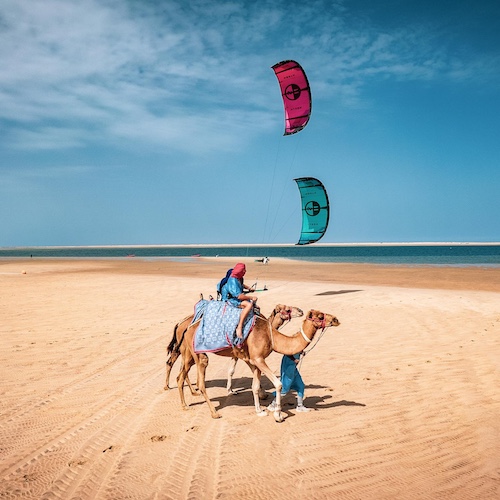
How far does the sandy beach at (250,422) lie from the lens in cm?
523

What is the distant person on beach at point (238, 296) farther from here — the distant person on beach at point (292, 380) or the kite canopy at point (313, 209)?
the kite canopy at point (313, 209)

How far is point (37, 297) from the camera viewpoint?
21.2 m

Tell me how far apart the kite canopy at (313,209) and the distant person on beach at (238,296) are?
523 inches

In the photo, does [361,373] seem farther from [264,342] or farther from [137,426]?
[137,426]

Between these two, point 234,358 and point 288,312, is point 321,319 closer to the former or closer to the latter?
point 288,312

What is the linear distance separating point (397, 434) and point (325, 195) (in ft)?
48.1

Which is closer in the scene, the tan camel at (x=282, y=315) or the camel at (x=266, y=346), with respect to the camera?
the camel at (x=266, y=346)

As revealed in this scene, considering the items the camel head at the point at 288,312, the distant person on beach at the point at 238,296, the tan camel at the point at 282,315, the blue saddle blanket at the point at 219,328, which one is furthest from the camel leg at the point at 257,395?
the camel head at the point at 288,312

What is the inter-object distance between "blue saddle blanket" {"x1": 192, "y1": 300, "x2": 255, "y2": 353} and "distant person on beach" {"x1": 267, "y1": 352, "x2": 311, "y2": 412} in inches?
38.8

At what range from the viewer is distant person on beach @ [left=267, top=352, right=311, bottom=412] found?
24.7 ft

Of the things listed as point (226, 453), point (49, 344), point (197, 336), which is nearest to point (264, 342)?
point (197, 336)

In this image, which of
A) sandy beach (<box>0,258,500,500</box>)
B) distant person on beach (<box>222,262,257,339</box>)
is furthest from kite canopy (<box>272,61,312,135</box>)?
distant person on beach (<box>222,262,257,339</box>)

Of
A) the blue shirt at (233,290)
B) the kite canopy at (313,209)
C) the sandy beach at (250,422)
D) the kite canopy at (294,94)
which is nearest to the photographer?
the sandy beach at (250,422)

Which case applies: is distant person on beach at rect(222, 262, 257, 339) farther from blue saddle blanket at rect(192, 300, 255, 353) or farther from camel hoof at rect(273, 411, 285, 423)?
camel hoof at rect(273, 411, 285, 423)
